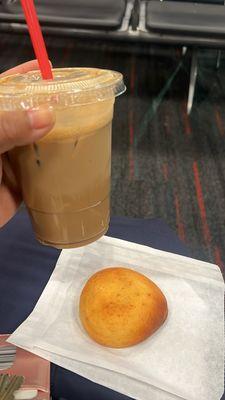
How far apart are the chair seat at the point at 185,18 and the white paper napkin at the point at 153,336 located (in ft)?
5.60

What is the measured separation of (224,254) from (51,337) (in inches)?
43.9

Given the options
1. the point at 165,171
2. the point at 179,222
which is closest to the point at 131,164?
the point at 165,171

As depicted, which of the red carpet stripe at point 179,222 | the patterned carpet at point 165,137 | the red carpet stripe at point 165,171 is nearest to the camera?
the red carpet stripe at point 179,222

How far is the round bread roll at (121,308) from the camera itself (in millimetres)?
821

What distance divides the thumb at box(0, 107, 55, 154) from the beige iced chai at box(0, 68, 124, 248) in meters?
0.03

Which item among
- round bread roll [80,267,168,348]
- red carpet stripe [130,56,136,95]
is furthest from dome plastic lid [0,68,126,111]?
red carpet stripe [130,56,136,95]

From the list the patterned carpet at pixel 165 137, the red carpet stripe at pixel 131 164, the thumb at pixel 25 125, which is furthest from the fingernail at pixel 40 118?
the red carpet stripe at pixel 131 164

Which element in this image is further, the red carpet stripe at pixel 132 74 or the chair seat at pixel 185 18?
the red carpet stripe at pixel 132 74

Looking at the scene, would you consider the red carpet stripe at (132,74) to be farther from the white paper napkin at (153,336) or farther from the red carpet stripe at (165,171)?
the white paper napkin at (153,336)

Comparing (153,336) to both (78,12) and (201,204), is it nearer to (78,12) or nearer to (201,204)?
(201,204)

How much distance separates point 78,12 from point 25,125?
2133 mm

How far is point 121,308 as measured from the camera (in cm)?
84

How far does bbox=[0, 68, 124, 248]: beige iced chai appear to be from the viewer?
60 centimetres

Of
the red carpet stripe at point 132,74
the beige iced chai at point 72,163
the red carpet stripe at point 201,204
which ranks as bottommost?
the red carpet stripe at point 201,204
